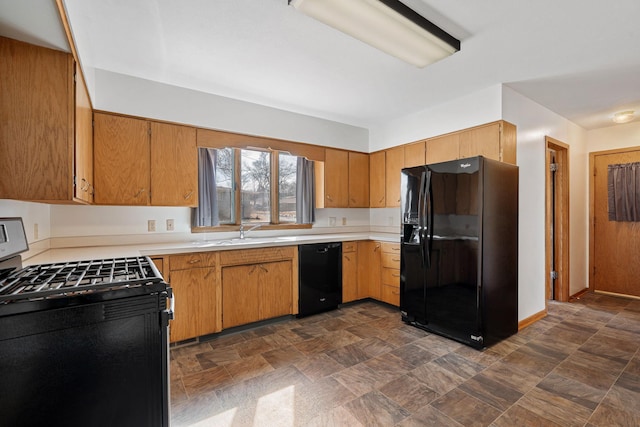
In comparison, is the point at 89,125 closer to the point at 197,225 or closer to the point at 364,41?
the point at 197,225

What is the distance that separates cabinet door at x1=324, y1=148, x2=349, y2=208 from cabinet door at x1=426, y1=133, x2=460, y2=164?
117 cm

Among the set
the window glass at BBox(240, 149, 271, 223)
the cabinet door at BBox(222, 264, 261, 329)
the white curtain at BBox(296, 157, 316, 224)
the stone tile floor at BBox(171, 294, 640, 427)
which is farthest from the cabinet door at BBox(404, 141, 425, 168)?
the cabinet door at BBox(222, 264, 261, 329)

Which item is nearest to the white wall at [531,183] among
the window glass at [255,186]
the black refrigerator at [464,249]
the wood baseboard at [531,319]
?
the wood baseboard at [531,319]

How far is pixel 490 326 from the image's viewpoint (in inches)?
107

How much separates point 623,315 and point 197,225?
5.06 m

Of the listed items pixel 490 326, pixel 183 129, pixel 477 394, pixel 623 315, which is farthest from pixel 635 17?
pixel 183 129

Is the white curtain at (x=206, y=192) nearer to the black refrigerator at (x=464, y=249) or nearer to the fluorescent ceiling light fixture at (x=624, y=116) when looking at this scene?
the black refrigerator at (x=464, y=249)

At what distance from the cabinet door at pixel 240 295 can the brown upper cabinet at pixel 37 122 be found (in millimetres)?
1611

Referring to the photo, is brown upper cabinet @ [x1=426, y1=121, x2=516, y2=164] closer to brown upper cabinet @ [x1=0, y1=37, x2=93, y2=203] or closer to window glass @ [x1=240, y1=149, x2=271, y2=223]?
window glass @ [x1=240, y1=149, x2=271, y2=223]

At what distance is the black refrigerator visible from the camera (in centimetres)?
269

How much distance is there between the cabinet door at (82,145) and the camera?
69.7 inches

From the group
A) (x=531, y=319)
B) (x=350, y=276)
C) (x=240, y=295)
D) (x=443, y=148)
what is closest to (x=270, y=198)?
(x=240, y=295)

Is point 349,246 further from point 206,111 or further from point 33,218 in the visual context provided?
point 33,218

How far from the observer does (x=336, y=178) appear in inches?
167
